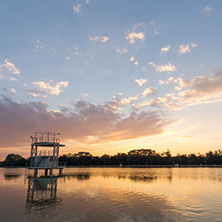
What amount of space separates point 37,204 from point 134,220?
37.2 ft

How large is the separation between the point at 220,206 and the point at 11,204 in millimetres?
21554

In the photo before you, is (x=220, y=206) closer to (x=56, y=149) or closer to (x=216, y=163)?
(x=56, y=149)

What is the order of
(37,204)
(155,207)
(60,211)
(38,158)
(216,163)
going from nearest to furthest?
(60,211) < (155,207) < (37,204) < (38,158) < (216,163)

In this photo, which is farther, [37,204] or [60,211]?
[37,204]

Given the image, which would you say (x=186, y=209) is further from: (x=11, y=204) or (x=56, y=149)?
(x=56, y=149)

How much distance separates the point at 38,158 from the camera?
4912 centimetres

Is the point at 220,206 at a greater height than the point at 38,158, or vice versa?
the point at 38,158

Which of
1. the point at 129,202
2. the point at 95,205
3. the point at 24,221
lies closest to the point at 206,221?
the point at 129,202

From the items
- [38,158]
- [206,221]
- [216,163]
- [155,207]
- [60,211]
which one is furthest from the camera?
[216,163]

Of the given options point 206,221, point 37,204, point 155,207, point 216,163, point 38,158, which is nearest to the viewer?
point 206,221

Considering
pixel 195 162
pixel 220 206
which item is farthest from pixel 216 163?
pixel 220 206

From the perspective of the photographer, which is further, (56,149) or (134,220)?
(56,149)

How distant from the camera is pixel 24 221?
1520cm

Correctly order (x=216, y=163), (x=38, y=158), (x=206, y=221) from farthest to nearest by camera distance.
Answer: (x=216, y=163) → (x=38, y=158) → (x=206, y=221)
